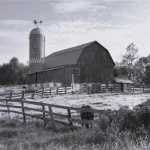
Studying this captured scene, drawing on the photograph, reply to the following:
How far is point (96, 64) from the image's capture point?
37.3 meters

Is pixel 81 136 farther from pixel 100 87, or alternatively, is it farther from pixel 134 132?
pixel 100 87

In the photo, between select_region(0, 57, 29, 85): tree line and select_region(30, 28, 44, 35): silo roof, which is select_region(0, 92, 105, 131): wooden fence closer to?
select_region(30, 28, 44, 35): silo roof

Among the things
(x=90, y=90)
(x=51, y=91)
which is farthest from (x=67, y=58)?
(x=51, y=91)

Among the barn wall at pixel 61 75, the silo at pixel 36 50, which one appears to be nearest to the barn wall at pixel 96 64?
the barn wall at pixel 61 75

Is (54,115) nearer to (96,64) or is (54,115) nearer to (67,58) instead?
(96,64)

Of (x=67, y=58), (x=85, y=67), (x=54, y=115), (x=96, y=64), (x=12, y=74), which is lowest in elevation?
(x=54, y=115)

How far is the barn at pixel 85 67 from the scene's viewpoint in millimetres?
35438

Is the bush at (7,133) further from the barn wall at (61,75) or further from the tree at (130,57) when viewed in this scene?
the tree at (130,57)

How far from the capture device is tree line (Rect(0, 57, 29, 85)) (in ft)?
214

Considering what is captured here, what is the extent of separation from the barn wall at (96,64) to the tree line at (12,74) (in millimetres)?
32801

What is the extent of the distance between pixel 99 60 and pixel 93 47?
2.44 metres

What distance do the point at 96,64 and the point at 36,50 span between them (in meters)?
15.1

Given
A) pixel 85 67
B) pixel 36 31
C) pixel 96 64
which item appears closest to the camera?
pixel 85 67

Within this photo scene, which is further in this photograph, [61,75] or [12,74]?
[12,74]
